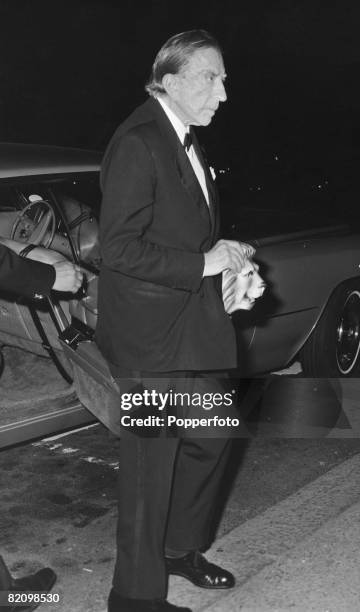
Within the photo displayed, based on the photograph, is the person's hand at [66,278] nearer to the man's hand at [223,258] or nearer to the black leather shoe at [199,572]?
the man's hand at [223,258]

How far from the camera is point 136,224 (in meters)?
2.77

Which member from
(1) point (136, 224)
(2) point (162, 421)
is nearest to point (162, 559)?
(2) point (162, 421)

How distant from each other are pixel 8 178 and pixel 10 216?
34.2 inches

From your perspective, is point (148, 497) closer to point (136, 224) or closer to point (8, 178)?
point (136, 224)

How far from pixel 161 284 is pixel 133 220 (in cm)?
21

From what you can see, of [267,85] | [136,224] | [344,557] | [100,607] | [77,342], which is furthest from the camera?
[267,85]

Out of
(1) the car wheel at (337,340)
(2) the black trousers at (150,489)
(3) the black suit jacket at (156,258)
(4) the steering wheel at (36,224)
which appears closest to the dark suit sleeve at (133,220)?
(3) the black suit jacket at (156,258)

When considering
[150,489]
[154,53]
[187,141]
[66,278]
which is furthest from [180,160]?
[154,53]

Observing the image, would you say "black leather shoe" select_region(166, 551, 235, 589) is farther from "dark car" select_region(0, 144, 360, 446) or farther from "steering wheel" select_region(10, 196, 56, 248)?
"steering wheel" select_region(10, 196, 56, 248)

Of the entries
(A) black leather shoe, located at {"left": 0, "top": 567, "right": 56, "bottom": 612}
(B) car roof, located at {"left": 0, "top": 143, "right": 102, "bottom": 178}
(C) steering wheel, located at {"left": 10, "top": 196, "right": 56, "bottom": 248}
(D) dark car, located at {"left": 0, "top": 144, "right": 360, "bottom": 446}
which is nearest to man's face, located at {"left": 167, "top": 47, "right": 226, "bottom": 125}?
(D) dark car, located at {"left": 0, "top": 144, "right": 360, "bottom": 446}

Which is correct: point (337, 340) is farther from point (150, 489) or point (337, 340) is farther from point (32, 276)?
point (32, 276)

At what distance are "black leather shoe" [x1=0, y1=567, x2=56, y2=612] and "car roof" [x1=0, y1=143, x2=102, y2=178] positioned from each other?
172cm

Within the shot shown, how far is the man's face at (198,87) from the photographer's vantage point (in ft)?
9.30

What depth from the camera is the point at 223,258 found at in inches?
112
